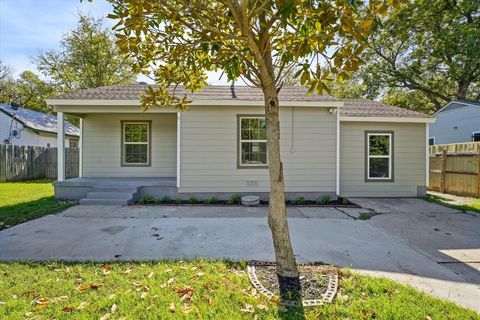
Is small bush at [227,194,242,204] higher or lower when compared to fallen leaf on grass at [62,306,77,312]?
higher

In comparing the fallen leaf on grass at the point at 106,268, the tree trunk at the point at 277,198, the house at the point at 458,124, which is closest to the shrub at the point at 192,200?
the fallen leaf on grass at the point at 106,268

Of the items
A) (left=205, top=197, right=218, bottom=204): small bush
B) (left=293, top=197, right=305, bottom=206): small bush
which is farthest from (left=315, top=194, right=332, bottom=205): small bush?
(left=205, top=197, right=218, bottom=204): small bush

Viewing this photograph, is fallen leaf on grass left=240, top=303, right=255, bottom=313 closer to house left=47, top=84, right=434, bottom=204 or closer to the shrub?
the shrub

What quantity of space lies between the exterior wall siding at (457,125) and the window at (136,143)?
16.1m

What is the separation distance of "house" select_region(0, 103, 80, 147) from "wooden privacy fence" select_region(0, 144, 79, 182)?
320 cm

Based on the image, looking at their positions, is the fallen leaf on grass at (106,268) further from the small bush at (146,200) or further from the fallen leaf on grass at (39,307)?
the small bush at (146,200)

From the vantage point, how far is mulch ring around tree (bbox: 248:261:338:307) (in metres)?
2.95

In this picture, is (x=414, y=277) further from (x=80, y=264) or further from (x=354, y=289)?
(x=80, y=264)

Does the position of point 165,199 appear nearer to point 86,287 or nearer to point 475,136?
point 86,287

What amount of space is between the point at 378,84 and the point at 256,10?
76.1 ft

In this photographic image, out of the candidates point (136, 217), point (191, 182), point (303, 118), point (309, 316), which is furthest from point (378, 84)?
point (309, 316)

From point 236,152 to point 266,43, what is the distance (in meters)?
5.77

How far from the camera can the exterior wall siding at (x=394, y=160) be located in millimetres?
9680

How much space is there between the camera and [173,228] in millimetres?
5734
